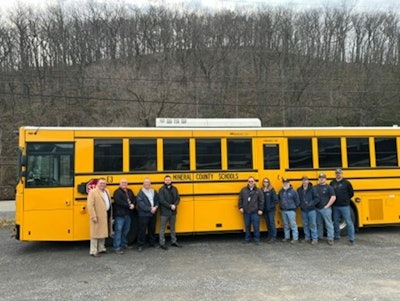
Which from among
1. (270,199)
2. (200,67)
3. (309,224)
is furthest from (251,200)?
(200,67)

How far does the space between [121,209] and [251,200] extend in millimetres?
3059

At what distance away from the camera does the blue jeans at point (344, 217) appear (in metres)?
9.57

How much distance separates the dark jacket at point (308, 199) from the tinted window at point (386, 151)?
2198 mm

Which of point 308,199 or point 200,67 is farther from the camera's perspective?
point 200,67

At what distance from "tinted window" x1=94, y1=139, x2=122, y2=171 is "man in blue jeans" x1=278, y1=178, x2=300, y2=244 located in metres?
4.01

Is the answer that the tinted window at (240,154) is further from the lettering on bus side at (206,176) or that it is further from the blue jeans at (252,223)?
the blue jeans at (252,223)

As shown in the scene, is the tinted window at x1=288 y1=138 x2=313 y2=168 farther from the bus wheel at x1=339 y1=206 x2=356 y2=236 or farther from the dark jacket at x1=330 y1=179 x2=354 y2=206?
the bus wheel at x1=339 y1=206 x2=356 y2=236

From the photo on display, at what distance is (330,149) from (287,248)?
2896 mm

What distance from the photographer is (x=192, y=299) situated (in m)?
5.78

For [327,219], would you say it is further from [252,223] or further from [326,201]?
[252,223]

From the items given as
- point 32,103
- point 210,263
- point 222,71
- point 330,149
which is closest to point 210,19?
point 222,71

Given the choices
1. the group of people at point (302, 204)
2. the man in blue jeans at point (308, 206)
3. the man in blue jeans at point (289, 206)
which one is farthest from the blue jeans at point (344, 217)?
the man in blue jeans at point (289, 206)

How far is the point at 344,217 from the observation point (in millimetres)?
9680

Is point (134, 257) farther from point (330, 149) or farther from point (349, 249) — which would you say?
point (330, 149)
